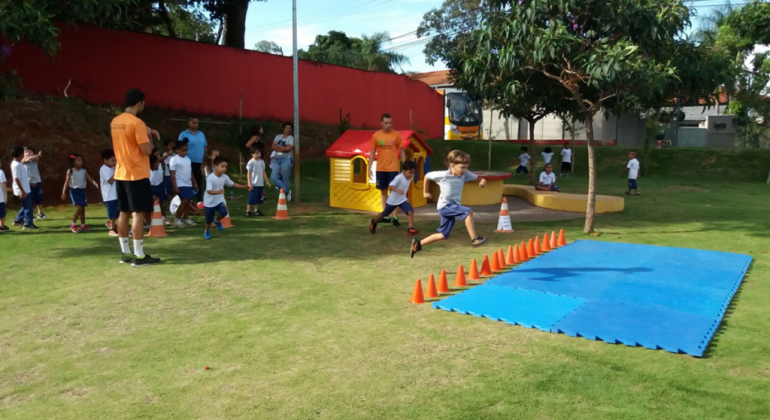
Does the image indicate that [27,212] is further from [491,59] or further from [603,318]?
[603,318]

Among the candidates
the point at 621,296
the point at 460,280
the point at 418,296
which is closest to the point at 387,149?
the point at 460,280

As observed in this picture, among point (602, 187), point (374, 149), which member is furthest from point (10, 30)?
point (602, 187)

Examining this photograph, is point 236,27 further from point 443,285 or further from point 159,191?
point 443,285

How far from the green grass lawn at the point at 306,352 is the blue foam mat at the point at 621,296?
19 cm

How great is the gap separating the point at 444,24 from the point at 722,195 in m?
28.3

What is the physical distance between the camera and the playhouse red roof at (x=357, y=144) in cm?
1234

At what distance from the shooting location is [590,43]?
31.2ft

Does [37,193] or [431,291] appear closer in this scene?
[431,291]

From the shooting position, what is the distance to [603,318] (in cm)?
523

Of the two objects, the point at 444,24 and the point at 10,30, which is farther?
the point at 444,24

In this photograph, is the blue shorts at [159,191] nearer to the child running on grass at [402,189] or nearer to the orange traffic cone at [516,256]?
the child running on grass at [402,189]

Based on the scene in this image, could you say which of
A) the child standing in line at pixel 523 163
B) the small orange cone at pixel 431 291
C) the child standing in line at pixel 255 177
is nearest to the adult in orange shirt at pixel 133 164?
the small orange cone at pixel 431 291

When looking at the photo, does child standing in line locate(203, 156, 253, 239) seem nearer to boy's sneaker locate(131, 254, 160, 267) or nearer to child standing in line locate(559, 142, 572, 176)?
boy's sneaker locate(131, 254, 160, 267)

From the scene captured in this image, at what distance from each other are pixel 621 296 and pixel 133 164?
5886 mm
